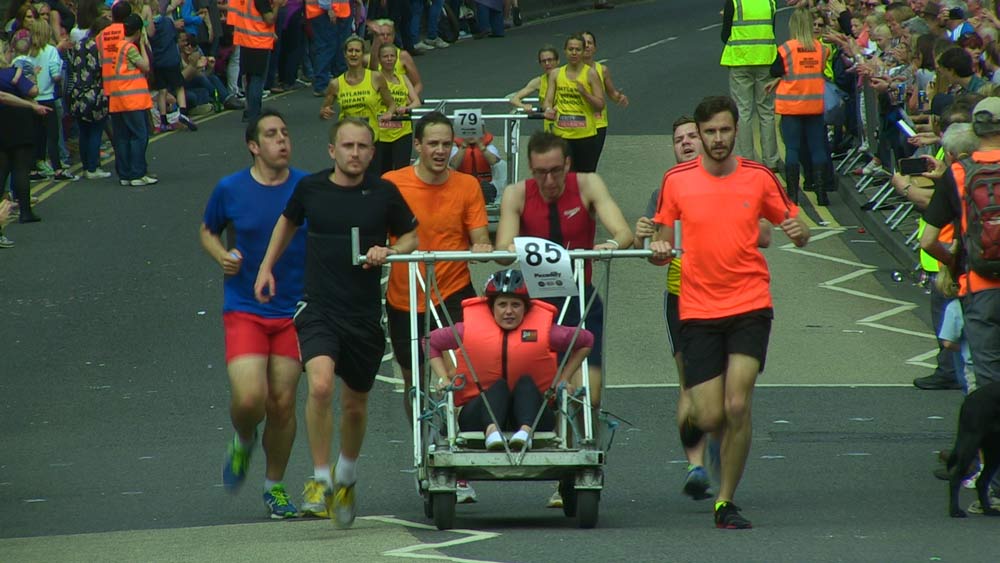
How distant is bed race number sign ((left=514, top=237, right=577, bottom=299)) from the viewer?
8359 millimetres

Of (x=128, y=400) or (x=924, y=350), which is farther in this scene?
(x=924, y=350)

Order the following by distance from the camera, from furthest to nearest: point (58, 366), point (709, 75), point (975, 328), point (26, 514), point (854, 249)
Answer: point (709, 75) < point (854, 249) < point (58, 366) < point (26, 514) < point (975, 328)

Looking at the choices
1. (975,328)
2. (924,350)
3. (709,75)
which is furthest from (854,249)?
(709,75)

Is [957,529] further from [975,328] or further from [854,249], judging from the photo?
[854,249]

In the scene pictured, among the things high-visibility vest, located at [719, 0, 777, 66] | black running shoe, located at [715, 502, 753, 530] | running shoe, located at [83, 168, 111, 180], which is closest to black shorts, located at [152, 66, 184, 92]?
running shoe, located at [83, 168, 111, 180]

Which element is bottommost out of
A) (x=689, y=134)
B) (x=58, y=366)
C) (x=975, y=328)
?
(x=58, y=366)

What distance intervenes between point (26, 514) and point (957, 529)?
513cm

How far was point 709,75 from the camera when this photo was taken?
30.4 meters

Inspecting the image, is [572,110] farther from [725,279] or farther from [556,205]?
[725,279]

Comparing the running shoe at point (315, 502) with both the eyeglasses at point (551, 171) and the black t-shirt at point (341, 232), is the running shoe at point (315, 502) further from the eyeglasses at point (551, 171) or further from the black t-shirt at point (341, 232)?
the eyeglasses at point (551, 171)

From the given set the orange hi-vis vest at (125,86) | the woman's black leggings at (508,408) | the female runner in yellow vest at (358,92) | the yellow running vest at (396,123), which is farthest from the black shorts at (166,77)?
the woman's black leggings at (508,408)

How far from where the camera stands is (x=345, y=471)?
879 centimetres

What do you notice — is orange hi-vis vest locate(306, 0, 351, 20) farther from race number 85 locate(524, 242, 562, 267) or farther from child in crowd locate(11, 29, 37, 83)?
race number 85 locate(524, 242, 562, 267)

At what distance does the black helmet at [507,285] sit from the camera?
8.84 metres
